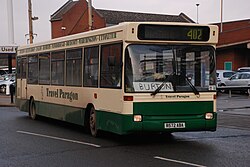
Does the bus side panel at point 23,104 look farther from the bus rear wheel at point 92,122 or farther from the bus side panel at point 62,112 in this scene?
the bus rear wheel at point 92,122

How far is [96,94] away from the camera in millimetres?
13086

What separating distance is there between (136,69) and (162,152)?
2.02 meters

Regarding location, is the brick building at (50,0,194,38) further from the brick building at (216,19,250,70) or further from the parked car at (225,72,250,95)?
the parked car at (225,72,250,95)

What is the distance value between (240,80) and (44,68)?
22.1 m

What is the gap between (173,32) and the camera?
1191 centimetres

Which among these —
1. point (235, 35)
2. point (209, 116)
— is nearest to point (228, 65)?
point (235, 35)

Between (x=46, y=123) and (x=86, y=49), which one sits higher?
(x=86, y=49)

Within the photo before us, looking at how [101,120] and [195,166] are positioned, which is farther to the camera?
[101,120]

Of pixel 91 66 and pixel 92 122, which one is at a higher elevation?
pixel 91 66

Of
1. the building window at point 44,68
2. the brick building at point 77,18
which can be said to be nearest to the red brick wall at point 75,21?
the brick building at point 77,18

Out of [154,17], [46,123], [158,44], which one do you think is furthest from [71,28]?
[158,44]

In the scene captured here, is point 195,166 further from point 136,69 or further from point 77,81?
point 77,81

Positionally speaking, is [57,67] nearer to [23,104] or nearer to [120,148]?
[23,104]

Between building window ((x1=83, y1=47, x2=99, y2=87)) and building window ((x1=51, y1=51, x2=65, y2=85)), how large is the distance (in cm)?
194
